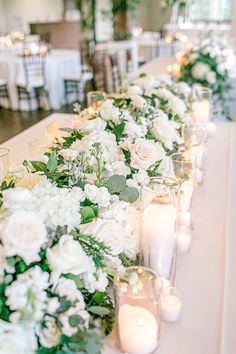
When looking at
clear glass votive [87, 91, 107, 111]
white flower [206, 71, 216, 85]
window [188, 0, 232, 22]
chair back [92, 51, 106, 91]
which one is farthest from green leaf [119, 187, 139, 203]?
window [188, 0, 232, 22]

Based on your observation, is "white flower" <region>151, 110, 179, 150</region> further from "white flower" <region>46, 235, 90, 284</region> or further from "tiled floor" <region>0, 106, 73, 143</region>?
"tiled floor" <region>0, 106, 73, 143</region>

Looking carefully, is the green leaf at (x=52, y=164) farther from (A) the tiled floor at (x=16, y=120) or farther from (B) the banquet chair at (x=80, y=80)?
(B) the banquet chair at (x=80, y=80)

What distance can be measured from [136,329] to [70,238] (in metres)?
0.24

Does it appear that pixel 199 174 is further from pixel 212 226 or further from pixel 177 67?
pixel 177 67

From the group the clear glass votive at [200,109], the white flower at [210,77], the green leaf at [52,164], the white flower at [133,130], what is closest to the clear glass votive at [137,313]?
the green leaf at [52,164]

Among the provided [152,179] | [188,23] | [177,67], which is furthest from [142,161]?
[188,23]

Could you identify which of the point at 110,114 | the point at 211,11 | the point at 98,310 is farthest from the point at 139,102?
the point at 211,11

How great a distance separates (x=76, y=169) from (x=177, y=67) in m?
2.76

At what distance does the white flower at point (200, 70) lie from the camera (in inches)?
120

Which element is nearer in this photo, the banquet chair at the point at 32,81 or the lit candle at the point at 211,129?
the lit candle at the point at 211,129

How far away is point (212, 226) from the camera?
133 centimetres

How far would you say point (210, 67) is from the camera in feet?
10.1

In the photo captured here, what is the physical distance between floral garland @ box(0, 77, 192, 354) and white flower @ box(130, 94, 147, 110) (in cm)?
32

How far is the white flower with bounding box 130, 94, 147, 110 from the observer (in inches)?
63.9
